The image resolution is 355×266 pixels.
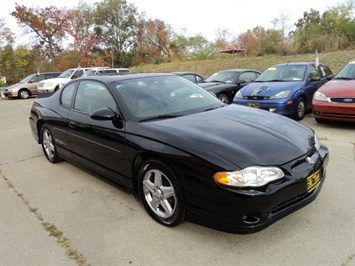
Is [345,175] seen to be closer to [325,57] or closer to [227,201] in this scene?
[227,201]

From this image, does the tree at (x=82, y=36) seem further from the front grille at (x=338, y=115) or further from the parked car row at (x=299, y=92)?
the front grille at (x=338, y=115)

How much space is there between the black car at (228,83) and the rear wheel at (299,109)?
244cm

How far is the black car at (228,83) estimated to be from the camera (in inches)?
366

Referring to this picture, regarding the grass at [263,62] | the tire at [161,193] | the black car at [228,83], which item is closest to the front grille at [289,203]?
the tire at [161,193]

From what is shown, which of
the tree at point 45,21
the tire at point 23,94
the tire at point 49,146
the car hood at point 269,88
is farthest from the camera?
the tree at point 45,21

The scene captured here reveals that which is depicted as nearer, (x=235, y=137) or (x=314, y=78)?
(x=235, y=137)

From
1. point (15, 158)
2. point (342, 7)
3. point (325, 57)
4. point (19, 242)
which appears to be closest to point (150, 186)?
point (19, 242)

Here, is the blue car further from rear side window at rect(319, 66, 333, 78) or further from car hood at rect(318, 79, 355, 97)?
car hood at rect(318, 79, 355, 97)

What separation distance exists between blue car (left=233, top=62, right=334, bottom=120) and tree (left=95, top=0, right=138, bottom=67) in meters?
36.9

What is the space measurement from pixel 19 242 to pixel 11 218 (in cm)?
58

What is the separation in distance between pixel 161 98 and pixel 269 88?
453 cm

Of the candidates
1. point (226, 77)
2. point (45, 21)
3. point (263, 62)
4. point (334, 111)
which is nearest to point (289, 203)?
point (334, 111)

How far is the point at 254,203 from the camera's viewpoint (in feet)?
7.52

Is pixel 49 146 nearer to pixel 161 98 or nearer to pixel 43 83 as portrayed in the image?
pixel 161 98
